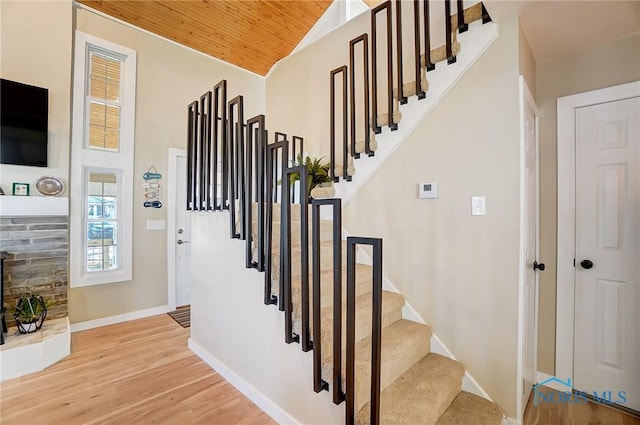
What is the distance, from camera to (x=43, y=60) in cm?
285

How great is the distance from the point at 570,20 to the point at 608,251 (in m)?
1.55

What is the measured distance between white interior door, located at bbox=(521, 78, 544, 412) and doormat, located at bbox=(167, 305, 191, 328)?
324cm

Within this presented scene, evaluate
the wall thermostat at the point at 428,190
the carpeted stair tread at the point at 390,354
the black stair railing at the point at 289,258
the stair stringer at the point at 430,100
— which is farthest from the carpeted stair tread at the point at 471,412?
the stair stringer at the point at 430,100

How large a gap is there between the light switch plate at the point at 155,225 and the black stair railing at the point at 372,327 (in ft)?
10.7

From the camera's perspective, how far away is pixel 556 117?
2219 mm

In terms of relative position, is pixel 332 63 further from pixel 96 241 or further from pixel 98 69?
pixel 96 241

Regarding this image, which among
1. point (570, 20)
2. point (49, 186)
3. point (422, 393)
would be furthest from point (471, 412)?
point (49, 186)

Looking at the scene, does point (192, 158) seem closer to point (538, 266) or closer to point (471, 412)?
point (471, 412)

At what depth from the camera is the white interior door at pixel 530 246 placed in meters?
1.81

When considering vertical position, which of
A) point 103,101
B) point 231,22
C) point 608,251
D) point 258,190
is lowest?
point 608,251

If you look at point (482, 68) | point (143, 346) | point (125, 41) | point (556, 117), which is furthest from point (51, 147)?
point (556, 117)

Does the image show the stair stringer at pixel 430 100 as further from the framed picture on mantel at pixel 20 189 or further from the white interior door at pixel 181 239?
the framed picture on mantel at pixel 20 189

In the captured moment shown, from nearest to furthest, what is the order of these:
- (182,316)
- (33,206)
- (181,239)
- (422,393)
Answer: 1. (422,393)
2. (33,206)
3. (182,316)
4. (181,239)

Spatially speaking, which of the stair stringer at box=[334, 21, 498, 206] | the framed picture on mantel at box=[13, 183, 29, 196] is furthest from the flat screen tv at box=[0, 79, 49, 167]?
the stair stringer at box=[334, 21, 498, 206]
